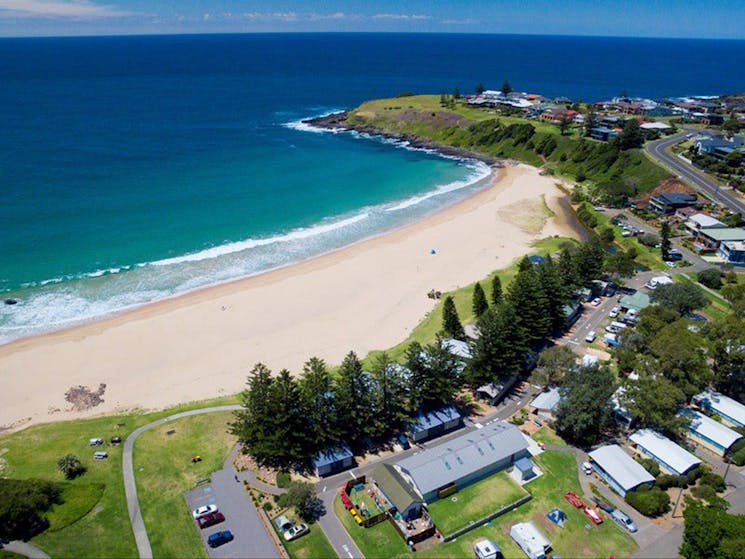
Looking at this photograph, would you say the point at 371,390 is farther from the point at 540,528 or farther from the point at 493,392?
the point at 540,528

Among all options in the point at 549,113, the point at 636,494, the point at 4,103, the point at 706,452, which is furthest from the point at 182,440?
the point at 4,103

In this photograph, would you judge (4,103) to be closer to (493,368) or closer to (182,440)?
(182,440)

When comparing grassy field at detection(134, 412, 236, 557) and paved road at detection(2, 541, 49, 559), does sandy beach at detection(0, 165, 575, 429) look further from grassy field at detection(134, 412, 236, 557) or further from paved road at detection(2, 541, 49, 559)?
paved road at detection(2, 541, 49, 559)

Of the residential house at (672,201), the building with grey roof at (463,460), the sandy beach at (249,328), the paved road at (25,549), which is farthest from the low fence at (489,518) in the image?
the residential house at (672,201)

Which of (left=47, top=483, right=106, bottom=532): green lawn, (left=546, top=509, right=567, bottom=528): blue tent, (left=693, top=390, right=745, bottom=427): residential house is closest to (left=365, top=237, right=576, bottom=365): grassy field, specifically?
(left=546, top=509, right=567, bottom=528): blue tent

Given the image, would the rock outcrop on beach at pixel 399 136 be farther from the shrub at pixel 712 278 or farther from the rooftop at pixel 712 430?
the rooftop at pixel 712 430

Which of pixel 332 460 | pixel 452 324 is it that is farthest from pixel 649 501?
pixel 452 324
